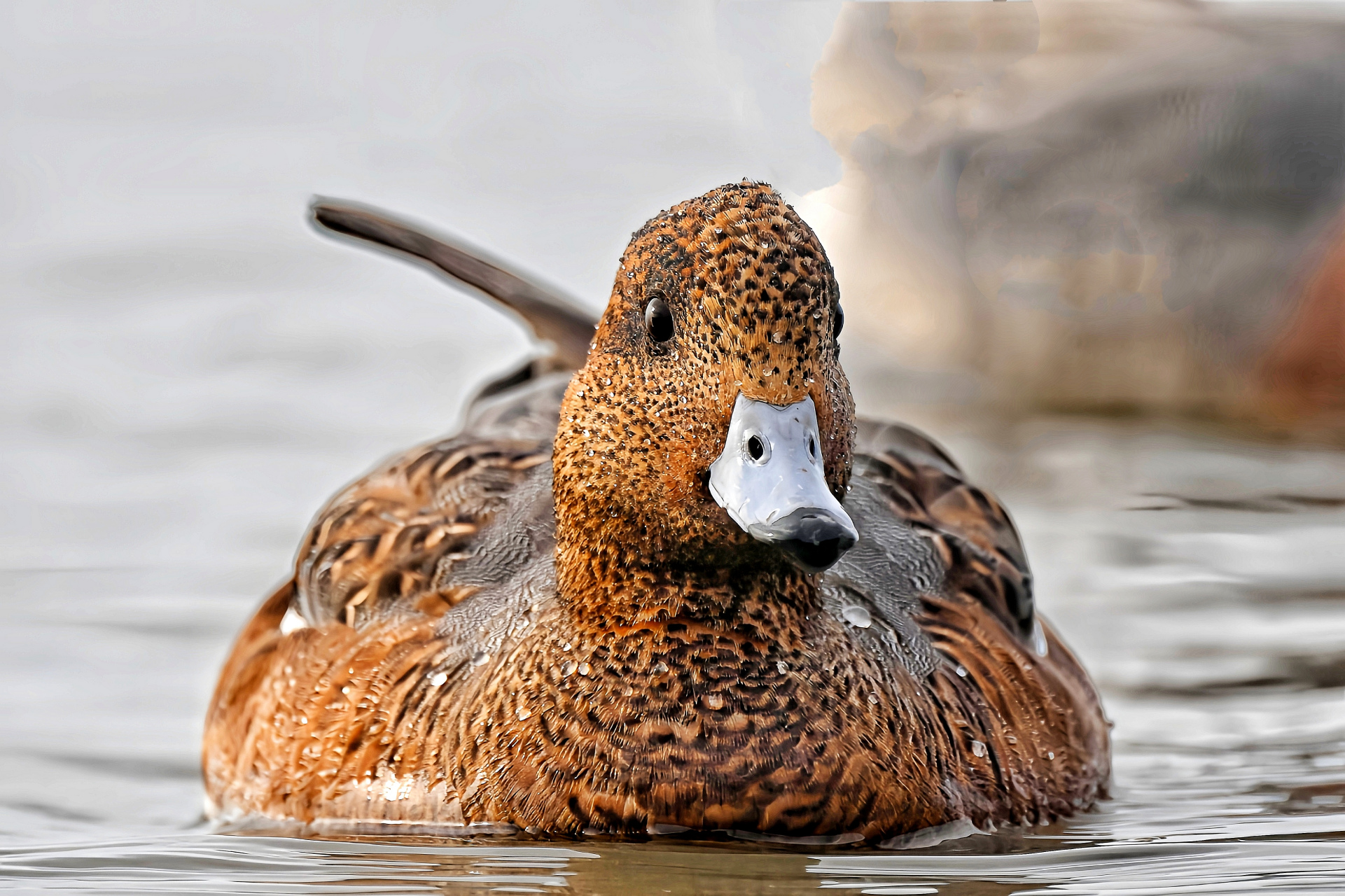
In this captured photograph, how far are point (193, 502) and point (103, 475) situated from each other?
489 mm

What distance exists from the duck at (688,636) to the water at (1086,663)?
12cm

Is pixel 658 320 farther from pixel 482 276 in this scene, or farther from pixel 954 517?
pixel 482 276

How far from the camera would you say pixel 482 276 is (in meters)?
5.12

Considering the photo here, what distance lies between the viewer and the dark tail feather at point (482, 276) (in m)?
4.88

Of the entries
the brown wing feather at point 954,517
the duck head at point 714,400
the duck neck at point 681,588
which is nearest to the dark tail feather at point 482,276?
the brown wing feather at point 954,517

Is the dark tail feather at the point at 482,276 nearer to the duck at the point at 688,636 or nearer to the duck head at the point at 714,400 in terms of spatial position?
the duck at the point at 688,636

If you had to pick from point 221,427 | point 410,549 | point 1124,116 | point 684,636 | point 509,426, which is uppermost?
point 1124,116

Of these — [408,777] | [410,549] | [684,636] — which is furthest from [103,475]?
[684,636]

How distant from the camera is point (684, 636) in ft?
11.0

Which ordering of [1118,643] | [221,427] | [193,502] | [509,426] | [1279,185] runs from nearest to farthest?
1. [509,426]
2. [1118,643]
3. [193,502]
4. [221,427]
5. [1279,185]

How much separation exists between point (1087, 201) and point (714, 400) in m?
6.30

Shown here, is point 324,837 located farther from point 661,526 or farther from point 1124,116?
point 1124,116

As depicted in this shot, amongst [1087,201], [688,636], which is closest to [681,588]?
[688,636]

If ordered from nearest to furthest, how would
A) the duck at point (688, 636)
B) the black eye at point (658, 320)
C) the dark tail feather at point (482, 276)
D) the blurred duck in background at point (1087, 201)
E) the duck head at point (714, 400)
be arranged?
the duck head at point (714, 400), the duck at point (688, 636), the black eye at point (658, 320), the dark tail feather at point (482, 276), the blurred duck in background at point (1087, 201)
